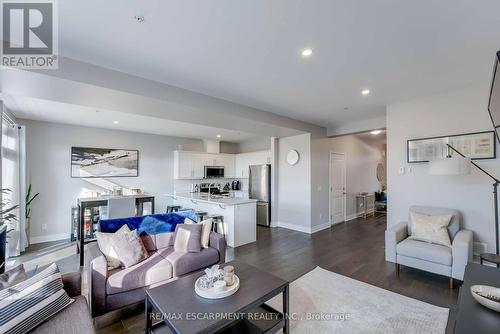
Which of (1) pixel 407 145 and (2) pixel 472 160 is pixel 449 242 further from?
(1) pixel 407 145

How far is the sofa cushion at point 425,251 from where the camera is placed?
2736 mm

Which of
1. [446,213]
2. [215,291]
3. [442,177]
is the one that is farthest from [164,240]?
[442,177]

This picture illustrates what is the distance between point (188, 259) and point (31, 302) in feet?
4.71

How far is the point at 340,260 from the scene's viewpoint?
12.0 feet

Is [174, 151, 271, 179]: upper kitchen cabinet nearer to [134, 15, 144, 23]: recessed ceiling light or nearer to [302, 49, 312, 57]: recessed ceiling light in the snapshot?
[302, 49, 312, 57]: recessed ceiling light

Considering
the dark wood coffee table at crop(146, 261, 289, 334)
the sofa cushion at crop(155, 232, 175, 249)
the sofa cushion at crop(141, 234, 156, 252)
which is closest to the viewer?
the dark wood coffee table at crop(146, 261, 289, 334)

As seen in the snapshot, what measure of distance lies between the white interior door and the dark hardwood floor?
612 millimetres

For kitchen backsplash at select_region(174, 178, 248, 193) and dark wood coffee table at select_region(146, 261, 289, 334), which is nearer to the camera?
dark wood coffee table at select_region(146, 261, 289, 334)

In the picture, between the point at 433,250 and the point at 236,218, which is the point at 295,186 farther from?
the point at 433,250

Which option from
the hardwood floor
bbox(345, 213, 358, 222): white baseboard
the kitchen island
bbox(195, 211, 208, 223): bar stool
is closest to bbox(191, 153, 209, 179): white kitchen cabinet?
the kitchen island

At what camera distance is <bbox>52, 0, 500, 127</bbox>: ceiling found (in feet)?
5.61

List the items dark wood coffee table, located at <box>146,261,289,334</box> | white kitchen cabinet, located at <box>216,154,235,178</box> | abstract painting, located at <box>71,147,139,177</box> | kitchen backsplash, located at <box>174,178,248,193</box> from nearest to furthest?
dark wood coffee table, located at <box>146,261,289,334</box> < abstract painting, located at <box>71,147,139,177</box> < kitchen backsplash, located at <box>174,178,248,193</box> < white kitchen cabinet, located at <box>216,154,235,178</box>

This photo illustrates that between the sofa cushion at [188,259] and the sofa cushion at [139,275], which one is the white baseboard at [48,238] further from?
the sofa cushion at [139,275]

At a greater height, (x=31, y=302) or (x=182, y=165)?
(x=182, y=165)
